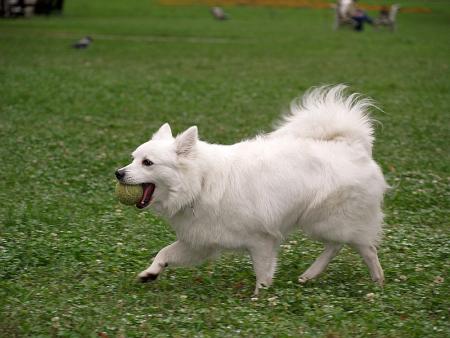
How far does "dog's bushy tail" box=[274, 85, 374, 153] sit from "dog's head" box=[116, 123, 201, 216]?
122cm

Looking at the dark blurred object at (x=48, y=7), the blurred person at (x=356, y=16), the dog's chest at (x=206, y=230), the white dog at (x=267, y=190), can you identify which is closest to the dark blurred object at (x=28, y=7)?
the dark blurred object at (x=48, y=7)

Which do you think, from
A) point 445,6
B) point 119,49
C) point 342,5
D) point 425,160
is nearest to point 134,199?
point 425,160

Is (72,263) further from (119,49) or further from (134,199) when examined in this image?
(119,49)

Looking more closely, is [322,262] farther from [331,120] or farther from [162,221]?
[162,221]

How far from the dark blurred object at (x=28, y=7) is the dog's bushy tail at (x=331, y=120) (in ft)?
103

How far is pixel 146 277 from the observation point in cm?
714

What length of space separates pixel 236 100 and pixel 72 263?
10921mm

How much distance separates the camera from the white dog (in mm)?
7016

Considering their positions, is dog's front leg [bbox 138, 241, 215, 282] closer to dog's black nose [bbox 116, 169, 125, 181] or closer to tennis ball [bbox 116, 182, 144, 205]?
tennis ball [bbox 116, 182, 144, 205]

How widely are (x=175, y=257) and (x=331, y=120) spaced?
6.32 feet

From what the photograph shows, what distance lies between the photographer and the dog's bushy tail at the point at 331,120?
7609 mm

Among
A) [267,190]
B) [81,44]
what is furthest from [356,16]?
[267,190]

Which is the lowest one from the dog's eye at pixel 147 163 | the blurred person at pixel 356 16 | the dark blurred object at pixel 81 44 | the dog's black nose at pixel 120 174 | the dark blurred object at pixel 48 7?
the dark blurred object at pixel 48 7

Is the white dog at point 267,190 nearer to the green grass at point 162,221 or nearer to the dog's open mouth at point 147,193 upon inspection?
the dog's open mouth at point 147,193
